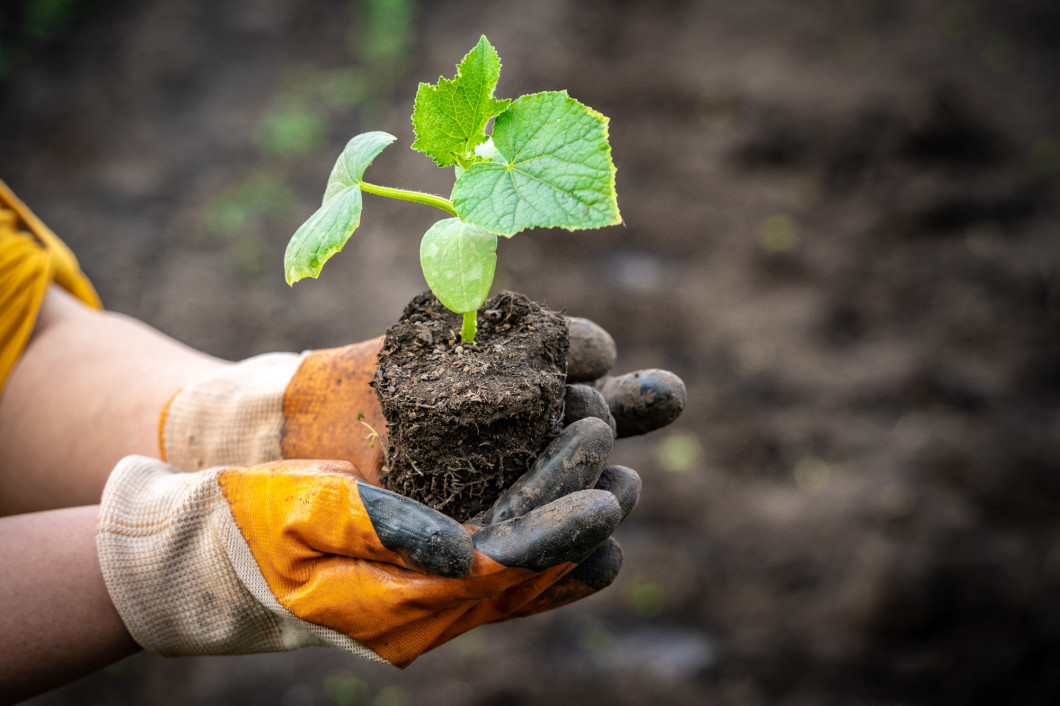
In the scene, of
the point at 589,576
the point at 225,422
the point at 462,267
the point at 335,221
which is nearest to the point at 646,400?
the point at 589,576

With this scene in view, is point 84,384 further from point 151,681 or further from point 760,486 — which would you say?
point 760,486

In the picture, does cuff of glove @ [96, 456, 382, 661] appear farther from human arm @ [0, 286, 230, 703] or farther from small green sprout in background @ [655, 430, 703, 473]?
small green sprout in background @ [655, 430, 703, 473]

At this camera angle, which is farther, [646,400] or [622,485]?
A: [646,400]

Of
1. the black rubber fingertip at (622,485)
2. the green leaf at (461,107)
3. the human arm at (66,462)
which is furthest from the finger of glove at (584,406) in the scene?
the human arm at (66,462)

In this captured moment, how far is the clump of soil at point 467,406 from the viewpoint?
4.95 ft

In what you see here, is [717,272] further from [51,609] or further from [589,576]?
[51,609]

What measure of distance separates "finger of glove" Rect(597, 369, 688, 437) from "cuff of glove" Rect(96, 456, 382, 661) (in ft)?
2.89

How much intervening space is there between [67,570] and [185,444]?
470 millimetres

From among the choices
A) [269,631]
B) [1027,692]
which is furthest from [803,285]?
[269,631]

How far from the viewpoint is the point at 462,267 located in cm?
147

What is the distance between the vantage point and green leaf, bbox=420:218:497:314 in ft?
4.82

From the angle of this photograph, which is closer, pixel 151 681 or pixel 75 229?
pixel 151 681

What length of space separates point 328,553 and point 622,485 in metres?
0.71

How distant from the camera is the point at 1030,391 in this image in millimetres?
3789
